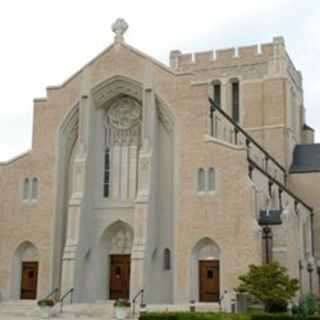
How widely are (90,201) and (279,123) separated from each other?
22229 mm

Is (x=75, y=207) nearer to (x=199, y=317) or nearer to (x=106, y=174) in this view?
(x=106, y=174)

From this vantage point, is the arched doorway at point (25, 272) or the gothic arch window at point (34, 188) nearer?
the arched doorway at point (25, 272)

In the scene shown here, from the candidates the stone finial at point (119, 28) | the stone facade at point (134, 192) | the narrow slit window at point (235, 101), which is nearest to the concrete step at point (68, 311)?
the stone facade at point (134, 192)

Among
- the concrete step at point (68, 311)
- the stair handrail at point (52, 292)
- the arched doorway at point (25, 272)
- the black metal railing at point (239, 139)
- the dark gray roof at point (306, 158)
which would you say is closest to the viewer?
the concrete step at point (68, 311)

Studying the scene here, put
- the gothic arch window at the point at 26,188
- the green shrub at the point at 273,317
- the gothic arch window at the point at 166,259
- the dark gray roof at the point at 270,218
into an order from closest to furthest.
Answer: the green shrub at the point at 273,317
the dark gray roof at the point at 270,218
the gothic arch window at the point at 166,259
the gothic arch window at the point at 26,188

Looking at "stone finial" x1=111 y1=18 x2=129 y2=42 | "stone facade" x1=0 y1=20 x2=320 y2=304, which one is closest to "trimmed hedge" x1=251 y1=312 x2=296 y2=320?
"stone facade" x1=0 y1=20 x2=320 y2=304

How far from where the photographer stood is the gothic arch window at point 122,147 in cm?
3934

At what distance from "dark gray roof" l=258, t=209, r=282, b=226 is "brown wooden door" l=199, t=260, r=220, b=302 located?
3.46 m

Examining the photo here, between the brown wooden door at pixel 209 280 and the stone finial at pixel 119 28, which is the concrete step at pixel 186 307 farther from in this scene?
the stone finial at pixel 119 28

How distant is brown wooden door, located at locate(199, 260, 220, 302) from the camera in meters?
35.1

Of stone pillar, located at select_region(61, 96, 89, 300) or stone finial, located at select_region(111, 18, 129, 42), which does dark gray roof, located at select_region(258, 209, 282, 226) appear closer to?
stone pillar, located at select_region(61, 96, 89, 300)

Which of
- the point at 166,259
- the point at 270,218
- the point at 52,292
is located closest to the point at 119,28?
the point at 166,259

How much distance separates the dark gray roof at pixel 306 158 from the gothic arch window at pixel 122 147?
19.7 m

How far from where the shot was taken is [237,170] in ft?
115
